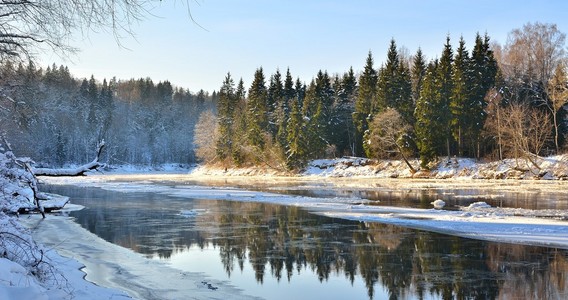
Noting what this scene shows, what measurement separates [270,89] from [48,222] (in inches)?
2855

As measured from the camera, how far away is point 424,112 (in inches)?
2379

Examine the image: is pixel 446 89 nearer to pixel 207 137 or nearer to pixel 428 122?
pixel 428 122

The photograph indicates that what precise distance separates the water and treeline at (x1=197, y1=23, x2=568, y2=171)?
3951 centimetres

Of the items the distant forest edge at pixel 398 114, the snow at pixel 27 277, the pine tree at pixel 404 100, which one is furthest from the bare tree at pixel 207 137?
the snow at pixel 27 277

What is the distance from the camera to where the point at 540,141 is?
53906mm

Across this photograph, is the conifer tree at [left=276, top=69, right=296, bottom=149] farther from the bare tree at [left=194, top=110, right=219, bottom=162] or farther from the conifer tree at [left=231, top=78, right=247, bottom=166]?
the bare tree at [left=194, top=110, right=219, bottom=162]

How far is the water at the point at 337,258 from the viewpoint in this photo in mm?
10391

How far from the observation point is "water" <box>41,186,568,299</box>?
34.1 ft

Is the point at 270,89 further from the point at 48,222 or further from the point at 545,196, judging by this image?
the point at 48,222

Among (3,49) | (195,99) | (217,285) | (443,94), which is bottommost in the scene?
(217,285)

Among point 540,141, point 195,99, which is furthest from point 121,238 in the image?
point 195,99

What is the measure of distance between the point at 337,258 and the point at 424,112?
49.7m

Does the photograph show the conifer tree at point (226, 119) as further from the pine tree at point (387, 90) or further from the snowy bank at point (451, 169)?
the pine tree at point (387, 90)

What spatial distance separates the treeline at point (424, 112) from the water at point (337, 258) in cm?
3951
